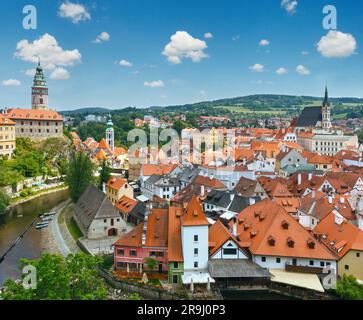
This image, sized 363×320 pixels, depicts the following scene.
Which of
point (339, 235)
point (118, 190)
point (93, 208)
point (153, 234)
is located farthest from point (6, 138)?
point (339, 235)

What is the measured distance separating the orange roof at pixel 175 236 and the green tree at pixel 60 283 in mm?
3507

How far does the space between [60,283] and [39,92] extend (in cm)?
4190

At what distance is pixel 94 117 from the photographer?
269ft

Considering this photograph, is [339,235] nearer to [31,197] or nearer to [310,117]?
[31,197]

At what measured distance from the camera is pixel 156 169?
1065 inches

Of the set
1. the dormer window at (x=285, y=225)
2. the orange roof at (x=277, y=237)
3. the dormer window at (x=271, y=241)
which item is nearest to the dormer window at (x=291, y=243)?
the orange roof at (x=277, y=237)

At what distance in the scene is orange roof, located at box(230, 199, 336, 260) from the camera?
1233 cm

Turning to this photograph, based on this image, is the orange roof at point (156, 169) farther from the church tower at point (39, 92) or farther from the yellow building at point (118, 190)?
the church tower at point (39, 92)

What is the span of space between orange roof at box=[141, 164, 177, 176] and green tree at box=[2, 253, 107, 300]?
17.3 meters

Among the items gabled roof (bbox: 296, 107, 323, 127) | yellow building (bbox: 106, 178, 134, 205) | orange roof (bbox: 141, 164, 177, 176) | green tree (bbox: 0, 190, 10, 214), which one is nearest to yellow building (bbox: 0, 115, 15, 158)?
green tree (bbox: 0, 190, 10, 214)

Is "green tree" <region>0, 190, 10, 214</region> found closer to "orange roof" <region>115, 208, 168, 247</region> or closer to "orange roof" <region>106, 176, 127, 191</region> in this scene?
"orange roof" <region>106, 176, 127, 191</region>

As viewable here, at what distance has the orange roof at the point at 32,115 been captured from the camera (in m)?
38.2

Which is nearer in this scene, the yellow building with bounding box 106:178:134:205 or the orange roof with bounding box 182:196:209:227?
the orange roof with bounding box 182:196:209:227
